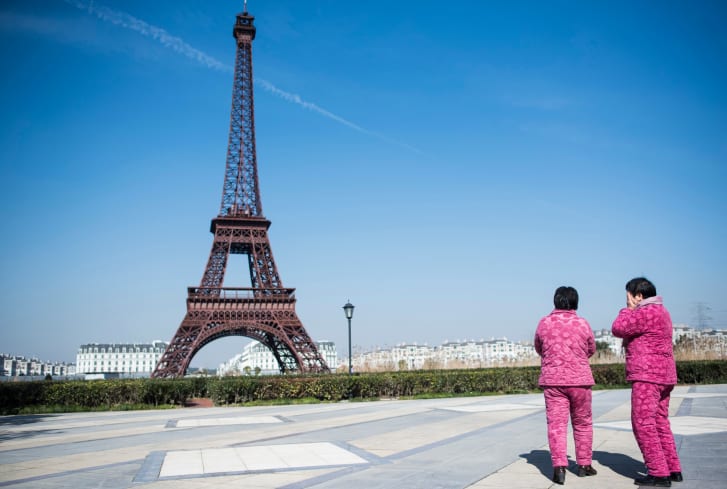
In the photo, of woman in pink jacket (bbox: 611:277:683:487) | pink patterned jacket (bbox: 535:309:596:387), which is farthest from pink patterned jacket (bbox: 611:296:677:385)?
pink patterned jacket (bbox: 535:309:596:387)

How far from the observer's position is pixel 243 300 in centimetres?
3625

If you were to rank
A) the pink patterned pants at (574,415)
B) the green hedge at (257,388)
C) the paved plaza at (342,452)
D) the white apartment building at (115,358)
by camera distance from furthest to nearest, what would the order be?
the white apartment building at (115,358) → the green hedge at (257,388) → the paved plaza at (342,452) → the pink patterned pants at (574,415)

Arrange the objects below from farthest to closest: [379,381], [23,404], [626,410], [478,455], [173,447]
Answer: [379,381] → [23,404] → [626,410] → [173,447] → [478,455]

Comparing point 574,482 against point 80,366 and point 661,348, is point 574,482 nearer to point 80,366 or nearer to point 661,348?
point 661,348

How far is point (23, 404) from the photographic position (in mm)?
14508

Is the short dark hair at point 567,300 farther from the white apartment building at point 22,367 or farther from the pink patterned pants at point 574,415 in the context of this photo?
the white apartment building at point 22,367

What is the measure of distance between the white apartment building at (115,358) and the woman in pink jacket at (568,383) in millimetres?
135319

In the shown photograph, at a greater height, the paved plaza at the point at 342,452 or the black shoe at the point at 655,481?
the black shoe at the point at 655,481

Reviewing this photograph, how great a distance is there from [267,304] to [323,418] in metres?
26.4

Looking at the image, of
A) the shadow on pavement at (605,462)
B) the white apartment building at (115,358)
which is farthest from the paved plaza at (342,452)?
the white apartment building at (115,358)

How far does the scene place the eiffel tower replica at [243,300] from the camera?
33859 millimetres

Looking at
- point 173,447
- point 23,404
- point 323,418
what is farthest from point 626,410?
point 23,404

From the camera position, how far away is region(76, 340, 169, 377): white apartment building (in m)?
129

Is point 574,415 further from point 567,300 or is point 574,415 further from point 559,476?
point 567,300
